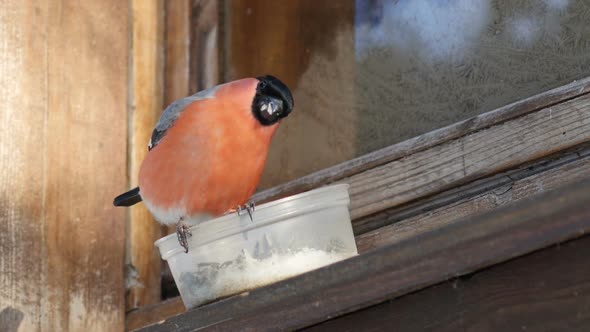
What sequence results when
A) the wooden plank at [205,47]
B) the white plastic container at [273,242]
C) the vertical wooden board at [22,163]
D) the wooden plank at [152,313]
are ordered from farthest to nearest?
A: the wooden plank at [205,47] < the wooden plank at [152,313] < the vertical wooden board at [22,163] < the white plastic container at [273,242]

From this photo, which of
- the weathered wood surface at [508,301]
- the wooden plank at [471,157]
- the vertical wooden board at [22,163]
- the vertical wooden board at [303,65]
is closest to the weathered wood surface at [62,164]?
the vertical wooden board at [22,163]

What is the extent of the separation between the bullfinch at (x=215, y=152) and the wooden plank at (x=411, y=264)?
43 centimetres

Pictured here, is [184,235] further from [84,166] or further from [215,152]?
[84,166]

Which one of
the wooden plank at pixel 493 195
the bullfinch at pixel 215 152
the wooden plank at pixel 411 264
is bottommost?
the wooden plank at pixel 411 264

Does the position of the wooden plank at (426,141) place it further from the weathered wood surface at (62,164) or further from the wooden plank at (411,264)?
the wooden plank at (411,264)

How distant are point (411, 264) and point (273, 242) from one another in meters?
0.42

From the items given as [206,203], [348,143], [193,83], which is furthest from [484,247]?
[193,83]

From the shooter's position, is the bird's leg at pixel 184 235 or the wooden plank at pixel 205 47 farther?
the wooden plank at pixel 205 47

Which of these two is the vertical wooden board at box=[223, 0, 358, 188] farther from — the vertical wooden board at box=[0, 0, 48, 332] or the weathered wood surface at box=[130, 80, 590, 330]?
the vertical wooden board at box=[0, 0, 48, 332]

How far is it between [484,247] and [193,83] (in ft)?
4.32

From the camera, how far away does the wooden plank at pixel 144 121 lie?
224cm

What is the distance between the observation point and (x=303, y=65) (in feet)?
7.37

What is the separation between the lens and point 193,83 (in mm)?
2389

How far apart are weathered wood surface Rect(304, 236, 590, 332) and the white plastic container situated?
28 centimetres
